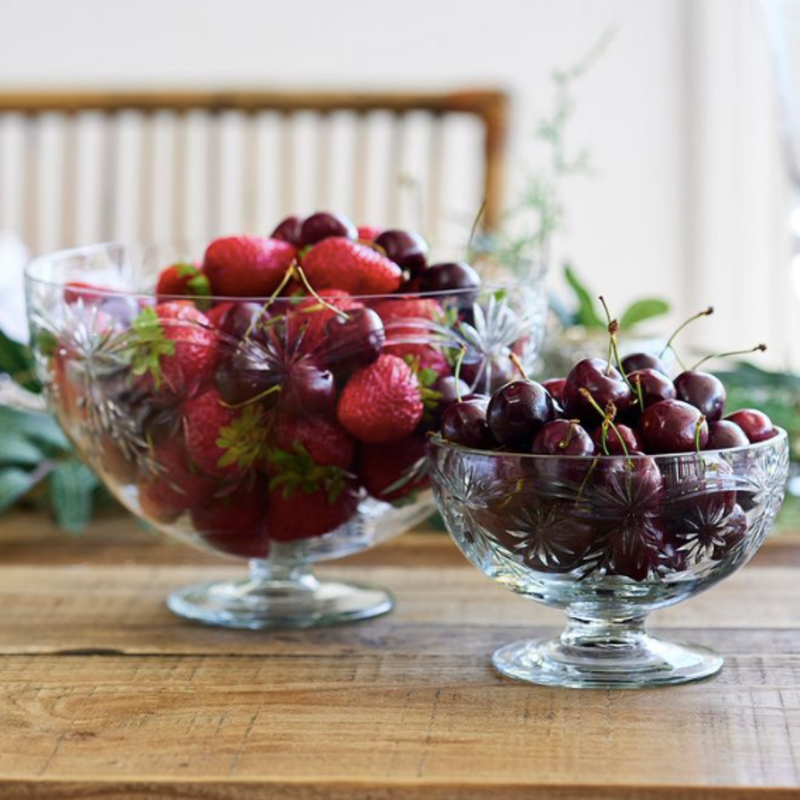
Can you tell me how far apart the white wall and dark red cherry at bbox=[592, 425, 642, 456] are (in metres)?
2.26

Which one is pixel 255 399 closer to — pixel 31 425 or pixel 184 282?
pixel 184 282

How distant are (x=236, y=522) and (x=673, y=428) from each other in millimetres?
252

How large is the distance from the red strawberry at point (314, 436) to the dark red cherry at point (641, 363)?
0.14 meters

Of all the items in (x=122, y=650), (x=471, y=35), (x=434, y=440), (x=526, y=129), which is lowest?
(x=122, y=650)

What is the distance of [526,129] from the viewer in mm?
2908

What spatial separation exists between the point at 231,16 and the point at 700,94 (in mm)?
958

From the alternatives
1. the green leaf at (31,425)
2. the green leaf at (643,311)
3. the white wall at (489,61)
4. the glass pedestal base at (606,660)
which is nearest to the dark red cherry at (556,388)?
the glass pedestal base at (606,660)

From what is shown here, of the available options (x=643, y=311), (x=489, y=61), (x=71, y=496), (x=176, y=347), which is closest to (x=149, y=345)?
(x=176, y=347)

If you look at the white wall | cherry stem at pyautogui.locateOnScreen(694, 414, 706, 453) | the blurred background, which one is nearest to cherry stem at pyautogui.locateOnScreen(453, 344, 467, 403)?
cherry stem at pyautogui.locateOnScreen(694, 414, 706, 453)

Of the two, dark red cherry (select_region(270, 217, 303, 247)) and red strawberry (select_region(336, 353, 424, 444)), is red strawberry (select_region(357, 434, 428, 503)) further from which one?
dark red cherry (select_region(270, 217, 303, 247))

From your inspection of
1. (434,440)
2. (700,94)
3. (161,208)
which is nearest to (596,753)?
(434,440)

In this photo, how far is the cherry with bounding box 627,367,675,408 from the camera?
0.62 m

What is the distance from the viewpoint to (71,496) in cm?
105

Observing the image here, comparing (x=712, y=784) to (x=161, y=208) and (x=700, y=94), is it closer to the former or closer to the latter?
(x=161, y=208)
